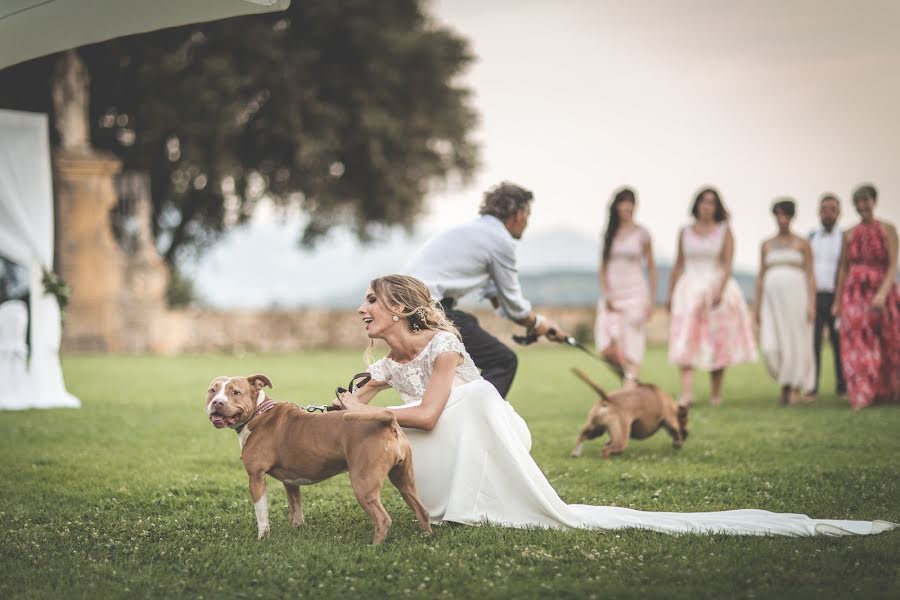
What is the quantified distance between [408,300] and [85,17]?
267cm

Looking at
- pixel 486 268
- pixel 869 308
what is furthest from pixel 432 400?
pixel 869 308

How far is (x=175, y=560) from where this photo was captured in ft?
15.8

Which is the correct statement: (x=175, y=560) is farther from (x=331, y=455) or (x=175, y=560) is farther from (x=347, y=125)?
(x=347, y=125)

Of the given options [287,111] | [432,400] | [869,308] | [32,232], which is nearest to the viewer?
[432,400]

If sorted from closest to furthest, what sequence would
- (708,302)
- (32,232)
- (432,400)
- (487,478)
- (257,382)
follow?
(257,382) → (432,400) → (487,478) → (708,302) → (32,232)

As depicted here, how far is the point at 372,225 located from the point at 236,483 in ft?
77.7

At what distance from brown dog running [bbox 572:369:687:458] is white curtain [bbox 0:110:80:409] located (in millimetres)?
7421

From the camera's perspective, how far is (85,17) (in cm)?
588

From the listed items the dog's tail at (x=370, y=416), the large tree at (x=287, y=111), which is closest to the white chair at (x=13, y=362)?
the dog's tail at (x=370, y=416)

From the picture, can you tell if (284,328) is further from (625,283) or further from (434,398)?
(434,398)

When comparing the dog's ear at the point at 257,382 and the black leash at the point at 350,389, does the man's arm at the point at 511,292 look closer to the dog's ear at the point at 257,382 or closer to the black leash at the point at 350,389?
the black leash at the point at 350,389

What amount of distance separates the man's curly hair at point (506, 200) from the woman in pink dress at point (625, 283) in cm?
505

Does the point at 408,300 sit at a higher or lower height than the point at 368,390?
higher

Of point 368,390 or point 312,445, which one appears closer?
point 312,445
